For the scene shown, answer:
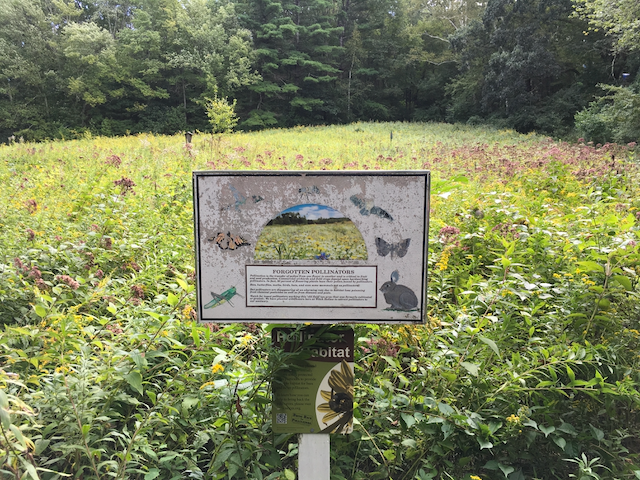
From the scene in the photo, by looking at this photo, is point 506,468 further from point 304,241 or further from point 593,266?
point 304,241

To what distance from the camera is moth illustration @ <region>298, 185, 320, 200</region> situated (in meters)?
1.53

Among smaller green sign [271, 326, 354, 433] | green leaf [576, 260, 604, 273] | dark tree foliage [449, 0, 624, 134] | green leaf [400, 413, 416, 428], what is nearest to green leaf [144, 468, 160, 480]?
smaller green sign [271, 326, 354, 433]

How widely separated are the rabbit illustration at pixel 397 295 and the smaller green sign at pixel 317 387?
0.23 meters

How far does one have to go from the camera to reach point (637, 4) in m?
11.9

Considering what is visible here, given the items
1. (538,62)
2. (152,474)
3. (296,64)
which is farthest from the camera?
(296,64)

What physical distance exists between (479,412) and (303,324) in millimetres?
874

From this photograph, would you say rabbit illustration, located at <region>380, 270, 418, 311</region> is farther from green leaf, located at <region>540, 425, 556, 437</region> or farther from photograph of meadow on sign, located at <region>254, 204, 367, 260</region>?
green leaf, located at <region>540, 425, 556, 437</region>

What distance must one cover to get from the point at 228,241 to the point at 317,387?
0.65 meters

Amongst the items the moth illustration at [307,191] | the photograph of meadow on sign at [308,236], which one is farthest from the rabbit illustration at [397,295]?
the moth illustration at [307,191]

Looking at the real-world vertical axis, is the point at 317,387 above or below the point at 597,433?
above

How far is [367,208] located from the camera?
5.05 feet

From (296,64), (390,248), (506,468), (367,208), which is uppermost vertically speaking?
(296,64)

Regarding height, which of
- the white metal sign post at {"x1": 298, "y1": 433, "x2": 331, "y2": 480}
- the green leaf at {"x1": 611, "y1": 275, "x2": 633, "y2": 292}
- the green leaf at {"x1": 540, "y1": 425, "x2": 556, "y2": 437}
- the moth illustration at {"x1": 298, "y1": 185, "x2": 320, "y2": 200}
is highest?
the moth illustration at {"x1": 298, "y1": 185, "x2": 320, "y2": 200}

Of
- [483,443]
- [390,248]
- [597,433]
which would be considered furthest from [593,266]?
[390,248]
